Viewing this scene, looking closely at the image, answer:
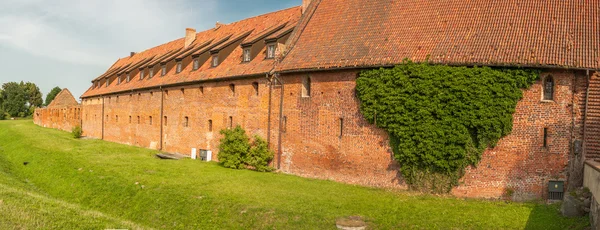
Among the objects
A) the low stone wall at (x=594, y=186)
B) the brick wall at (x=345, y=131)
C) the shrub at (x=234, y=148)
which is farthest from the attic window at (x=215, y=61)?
the low stone wall at (x=594, y=186)

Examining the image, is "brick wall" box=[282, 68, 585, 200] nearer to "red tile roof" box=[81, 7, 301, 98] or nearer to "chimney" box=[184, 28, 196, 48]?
"red tile roof" box=[81, 7, 301, 98]

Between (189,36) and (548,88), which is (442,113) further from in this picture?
(189,36)

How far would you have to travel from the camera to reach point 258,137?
19594 mm

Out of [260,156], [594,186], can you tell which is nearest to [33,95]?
[260,156]

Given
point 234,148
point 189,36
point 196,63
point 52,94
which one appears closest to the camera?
point 234,148

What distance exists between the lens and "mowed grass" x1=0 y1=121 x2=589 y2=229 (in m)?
11.6

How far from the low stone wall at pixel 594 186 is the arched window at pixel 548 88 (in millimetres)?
2230

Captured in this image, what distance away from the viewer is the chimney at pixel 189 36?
33.5 metres

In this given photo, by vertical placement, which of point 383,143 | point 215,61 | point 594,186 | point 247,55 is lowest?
point 594,186

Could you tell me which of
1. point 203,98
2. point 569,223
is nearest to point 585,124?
point 569,223

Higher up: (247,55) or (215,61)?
(247,55)

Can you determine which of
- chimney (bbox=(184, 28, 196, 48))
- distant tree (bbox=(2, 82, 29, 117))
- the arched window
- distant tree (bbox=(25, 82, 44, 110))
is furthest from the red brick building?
distant tree (bbox=(25, 82, 44, 110))

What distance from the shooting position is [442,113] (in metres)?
14.3

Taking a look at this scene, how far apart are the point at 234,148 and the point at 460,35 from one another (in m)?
10.4
